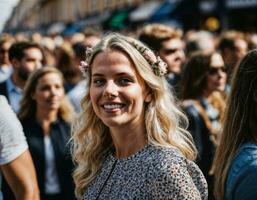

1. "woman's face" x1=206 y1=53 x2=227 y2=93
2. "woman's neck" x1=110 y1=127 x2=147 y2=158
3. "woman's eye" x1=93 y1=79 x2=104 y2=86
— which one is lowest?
"woman's face" x1=206 y1=53 x2=227 y2=93

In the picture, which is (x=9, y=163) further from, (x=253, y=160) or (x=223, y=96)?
(x=223, y=96)

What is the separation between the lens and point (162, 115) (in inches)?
120

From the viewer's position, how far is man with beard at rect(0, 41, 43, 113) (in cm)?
616

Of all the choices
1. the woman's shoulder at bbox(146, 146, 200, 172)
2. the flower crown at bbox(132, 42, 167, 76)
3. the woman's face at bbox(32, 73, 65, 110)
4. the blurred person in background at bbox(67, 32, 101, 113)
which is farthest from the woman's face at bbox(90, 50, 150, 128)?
the woman's face at bbox(32, 73, 65, 110)

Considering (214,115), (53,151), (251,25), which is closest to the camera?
(53,151)

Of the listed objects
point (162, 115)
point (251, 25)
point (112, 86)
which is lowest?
point (251, 25)

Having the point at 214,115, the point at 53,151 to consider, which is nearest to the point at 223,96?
the point at 214,115

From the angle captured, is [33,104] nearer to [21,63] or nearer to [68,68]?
[21,63]

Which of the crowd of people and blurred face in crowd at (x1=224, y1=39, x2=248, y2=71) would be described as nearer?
the crowd of people

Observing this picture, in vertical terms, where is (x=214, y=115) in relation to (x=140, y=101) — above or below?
below

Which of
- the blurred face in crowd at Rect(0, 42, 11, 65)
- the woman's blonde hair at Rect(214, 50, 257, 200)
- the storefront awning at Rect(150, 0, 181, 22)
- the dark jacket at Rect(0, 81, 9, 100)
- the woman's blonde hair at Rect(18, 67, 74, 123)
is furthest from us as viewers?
the storefront awning at Rect(150, 0, 181, 22)

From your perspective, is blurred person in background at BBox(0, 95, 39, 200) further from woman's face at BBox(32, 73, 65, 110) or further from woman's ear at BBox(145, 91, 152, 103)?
woman's face at BBox(32, 73, 65, 110)

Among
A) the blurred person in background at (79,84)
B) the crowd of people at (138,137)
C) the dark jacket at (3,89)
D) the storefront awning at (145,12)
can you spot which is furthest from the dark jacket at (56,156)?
the storefront awning at (145,12)

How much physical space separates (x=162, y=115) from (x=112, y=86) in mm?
321
